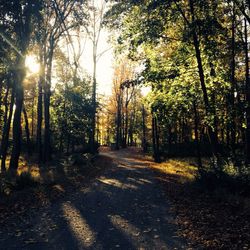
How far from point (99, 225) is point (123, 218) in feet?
3.00

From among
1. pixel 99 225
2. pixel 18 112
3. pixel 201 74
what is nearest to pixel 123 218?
pixel 99 225

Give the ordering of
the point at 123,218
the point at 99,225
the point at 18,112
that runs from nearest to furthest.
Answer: the point at 99,225 → the point at 123,218 → the point at 18,112

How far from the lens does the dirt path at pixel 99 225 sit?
6305mm

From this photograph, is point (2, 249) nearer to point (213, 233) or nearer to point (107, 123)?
point (213, 233)

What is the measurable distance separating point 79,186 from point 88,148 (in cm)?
1998

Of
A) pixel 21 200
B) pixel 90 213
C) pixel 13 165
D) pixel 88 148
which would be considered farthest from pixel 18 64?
pixel 88 148

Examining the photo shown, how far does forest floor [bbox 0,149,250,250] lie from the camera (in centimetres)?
639

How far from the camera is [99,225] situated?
299 inches

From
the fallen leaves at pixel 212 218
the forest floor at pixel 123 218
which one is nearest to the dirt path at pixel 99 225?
the forest floor at pixel 123 218

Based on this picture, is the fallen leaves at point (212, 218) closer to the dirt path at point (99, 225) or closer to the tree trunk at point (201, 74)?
the dirt path at point (99, 225)

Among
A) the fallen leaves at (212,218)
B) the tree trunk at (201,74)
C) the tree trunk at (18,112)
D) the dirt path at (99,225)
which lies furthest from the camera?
the tree trunk at (18,112)

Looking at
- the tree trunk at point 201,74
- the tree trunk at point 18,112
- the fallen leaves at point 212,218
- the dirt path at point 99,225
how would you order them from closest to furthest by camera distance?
the dirt path at point 99,225 < the fallen leaves at point 212,218 < the tree trunk at point 201,74 < the tree trunk at point 18,112

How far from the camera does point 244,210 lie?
8438mm

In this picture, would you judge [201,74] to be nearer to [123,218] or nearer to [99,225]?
[123,218]
